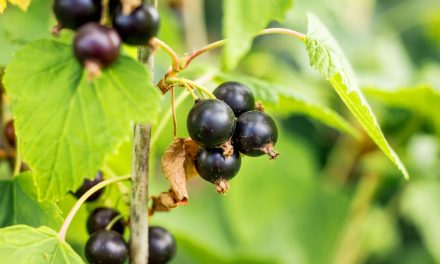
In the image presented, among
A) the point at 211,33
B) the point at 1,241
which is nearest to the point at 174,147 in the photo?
the point at 1,241

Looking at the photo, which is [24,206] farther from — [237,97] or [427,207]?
[427,207]

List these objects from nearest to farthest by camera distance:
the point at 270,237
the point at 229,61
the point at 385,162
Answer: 1. the point at 229,61
2. the point at 385,162
3. the point at 270,237

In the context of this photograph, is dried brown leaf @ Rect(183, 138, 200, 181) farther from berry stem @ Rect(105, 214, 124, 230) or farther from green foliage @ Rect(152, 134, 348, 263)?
green foliage @ Rect(152, 134, 348, 263)

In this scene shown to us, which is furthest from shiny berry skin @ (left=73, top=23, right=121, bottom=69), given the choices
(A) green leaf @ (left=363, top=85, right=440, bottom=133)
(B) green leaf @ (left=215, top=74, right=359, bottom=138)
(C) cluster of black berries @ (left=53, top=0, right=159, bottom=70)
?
(A) green leaf @ (left=363, top=85, right=440, bottom=133)

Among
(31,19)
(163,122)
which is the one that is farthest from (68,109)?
(31,19)

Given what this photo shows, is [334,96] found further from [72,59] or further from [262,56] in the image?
[72,59]

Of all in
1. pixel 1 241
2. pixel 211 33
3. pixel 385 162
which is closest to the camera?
pixel 1 241

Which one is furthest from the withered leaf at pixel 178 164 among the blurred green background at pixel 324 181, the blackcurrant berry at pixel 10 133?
the blurred green background at pixel 324 181
